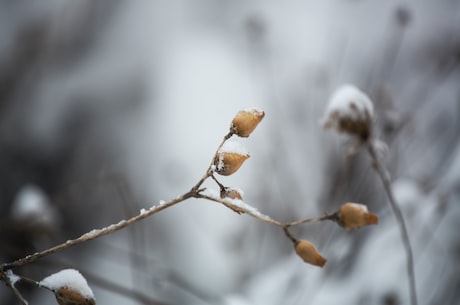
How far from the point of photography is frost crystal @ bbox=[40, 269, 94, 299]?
1.69 ft

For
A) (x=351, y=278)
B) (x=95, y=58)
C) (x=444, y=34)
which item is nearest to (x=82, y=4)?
(x=95, y=58)

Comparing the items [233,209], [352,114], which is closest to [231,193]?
[233,209]

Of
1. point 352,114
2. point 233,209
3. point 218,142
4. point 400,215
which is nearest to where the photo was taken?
point 233,209

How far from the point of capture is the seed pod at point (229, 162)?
520mm

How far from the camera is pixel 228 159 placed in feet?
1.71

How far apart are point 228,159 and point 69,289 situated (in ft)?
0.86

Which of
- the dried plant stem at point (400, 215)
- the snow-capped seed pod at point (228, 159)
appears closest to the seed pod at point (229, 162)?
the snow-capped seed pod at point (228, 159)

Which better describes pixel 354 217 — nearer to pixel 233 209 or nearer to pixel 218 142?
pixel 233 209

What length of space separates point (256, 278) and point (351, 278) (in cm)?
49

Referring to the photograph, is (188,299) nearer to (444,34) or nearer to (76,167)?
(444,34)

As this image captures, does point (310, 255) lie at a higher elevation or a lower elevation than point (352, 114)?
lower

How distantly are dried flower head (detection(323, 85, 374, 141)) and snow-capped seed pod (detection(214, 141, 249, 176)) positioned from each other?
1.49 ft

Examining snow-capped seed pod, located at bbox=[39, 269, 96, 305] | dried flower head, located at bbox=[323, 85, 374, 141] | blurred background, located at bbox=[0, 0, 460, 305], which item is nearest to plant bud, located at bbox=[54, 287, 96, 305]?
snow-capped seed pod, located at bbox=[39, 269, 96, 305]

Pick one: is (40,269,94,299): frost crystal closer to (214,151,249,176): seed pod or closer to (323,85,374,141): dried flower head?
(214,151,249,176): seed pod
